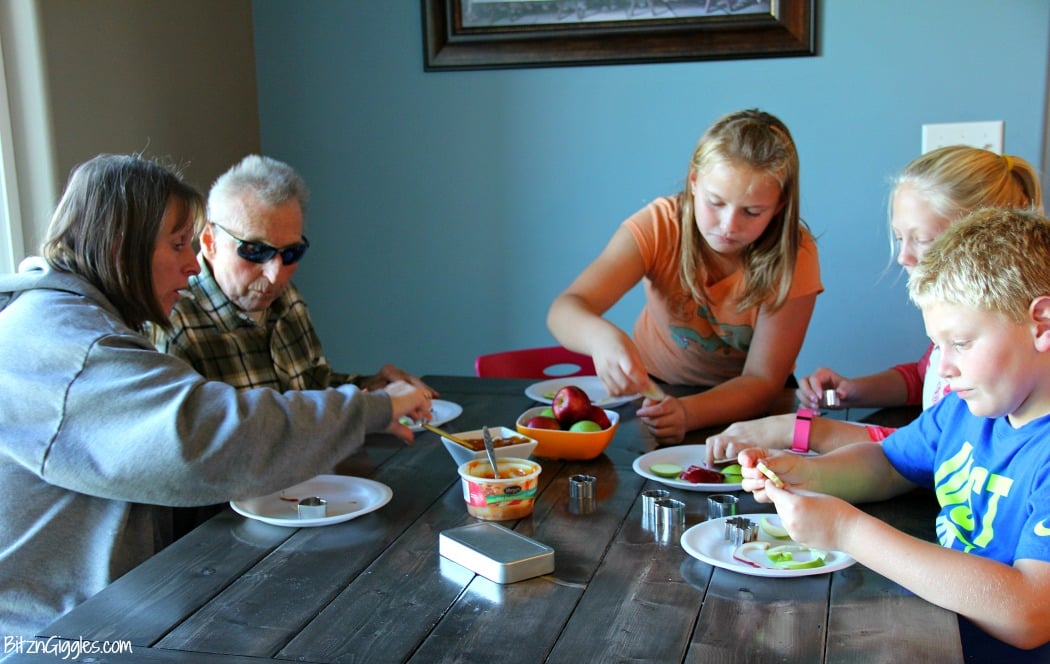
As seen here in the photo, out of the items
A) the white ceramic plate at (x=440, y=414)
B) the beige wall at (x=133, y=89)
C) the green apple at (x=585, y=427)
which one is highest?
the beige wall at (x=133, y=89)

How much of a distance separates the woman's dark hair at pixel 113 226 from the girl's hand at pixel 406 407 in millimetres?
432

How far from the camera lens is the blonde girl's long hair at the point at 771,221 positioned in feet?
6.80

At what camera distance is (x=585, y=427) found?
69.2 inches

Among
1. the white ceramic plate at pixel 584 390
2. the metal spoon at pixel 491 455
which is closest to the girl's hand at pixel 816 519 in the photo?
the metal spoon at pixel 491 455

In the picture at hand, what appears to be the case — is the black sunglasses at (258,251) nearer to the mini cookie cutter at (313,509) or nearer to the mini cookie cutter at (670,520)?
the mini cookie cutter at (313,509)

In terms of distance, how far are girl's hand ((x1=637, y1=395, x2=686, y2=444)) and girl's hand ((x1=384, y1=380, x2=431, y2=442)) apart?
1.41 ft

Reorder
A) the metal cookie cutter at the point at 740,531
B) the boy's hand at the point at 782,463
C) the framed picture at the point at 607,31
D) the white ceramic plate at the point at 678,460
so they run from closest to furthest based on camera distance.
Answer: the metal cookie cutter at the point at 740,531 → the boy's hand at the point at 782,463 → the white ceramic plate at the point at 678,460 → the framed picture at the point at 607,31

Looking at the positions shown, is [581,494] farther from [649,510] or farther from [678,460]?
[678,460]

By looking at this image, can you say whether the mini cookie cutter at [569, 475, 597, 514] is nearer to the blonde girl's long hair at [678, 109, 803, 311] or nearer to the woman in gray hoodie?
the woman in gray hoodie

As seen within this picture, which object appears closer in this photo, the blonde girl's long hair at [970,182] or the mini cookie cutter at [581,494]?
the mini cookie cutter at [581,494]

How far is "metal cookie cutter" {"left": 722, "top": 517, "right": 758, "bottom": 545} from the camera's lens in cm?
135

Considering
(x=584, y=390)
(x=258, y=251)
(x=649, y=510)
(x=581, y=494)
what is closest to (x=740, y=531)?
(x=649, y=510)

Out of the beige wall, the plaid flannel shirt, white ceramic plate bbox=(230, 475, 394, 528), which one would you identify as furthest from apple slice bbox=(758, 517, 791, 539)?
the beige wall

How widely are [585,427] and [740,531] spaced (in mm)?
454
